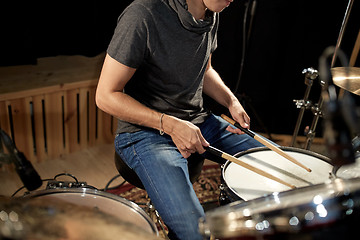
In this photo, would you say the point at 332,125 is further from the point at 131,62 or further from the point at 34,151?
the point at 34,151

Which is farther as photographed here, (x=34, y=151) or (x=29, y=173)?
(x=34, y=151)

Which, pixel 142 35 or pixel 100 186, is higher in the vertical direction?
pixel 142 35

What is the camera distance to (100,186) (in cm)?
215

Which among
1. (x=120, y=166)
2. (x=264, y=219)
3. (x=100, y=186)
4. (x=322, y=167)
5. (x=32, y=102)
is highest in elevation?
(x=264, y=219)

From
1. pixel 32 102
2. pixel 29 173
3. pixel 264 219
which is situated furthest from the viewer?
pixel 32 102

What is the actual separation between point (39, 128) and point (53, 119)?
10 cm

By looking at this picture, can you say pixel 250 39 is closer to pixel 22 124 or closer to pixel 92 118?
pixel 92 118

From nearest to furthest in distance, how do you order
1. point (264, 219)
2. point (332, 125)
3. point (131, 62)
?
1. point (332, 125)
2. point (264, 219)
3. point (131, 62)

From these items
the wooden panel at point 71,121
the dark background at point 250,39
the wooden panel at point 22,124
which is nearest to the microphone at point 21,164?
the wooden panel at point 22,124

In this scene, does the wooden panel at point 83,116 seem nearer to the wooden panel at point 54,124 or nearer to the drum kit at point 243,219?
the wooden panel at point 54,124

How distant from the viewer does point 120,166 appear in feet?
4.40

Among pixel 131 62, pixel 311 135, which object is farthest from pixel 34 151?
pixel 311 135

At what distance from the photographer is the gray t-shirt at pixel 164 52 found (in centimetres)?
124

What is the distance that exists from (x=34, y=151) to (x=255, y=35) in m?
1.77
